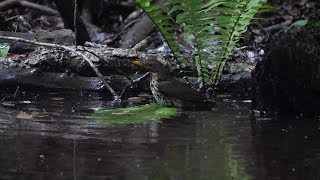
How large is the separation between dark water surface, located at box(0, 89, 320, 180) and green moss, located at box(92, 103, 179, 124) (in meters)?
0.11

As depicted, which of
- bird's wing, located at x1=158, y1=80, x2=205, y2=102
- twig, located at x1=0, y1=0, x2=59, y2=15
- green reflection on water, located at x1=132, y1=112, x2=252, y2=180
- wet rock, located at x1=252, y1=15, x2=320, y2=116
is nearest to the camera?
green reflection on water, located at x1=132, y1=112, x2=252, y2=180

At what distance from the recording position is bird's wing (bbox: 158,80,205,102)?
4.59 metres

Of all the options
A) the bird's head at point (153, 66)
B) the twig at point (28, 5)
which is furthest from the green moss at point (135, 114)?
the twig at point (28, 5)

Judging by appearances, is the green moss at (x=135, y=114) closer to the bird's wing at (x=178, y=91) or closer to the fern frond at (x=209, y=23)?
the bird's wing at (x=178, y=91)

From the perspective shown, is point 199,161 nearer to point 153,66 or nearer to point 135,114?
point 135,114

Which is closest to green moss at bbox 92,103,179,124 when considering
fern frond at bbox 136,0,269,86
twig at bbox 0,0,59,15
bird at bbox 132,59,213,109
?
bird at bbox 132,59,213,109

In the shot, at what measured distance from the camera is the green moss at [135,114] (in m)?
4.10

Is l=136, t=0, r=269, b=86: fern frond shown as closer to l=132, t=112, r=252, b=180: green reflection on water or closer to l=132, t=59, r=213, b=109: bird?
l=132, t=59, r=213, b=109: bird

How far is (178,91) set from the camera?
4590 millimetres

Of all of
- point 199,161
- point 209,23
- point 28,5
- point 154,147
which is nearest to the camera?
point 199,161

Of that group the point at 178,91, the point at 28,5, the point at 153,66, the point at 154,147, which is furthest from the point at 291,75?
the point at 28,5

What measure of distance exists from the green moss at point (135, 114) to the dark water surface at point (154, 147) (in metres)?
0.11

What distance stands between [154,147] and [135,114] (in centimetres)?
109

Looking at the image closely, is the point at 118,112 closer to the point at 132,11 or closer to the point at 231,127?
the point at 231,127
